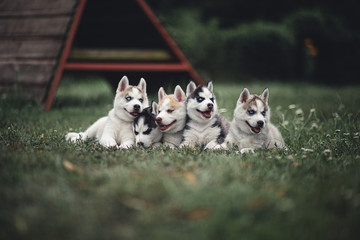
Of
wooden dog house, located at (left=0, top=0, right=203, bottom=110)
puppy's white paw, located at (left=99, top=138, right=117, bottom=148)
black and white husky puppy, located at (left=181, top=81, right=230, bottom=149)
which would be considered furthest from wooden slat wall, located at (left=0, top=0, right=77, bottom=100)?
black and white husky puppy, located at (left=181, top=81, right=230, bottom=149)

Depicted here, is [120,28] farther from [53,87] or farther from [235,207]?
[235,207]

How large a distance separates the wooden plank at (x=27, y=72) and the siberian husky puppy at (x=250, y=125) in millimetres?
4089

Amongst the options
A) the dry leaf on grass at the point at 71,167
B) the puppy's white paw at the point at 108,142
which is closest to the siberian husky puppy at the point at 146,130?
the puppy's white paw at the point at 108,142

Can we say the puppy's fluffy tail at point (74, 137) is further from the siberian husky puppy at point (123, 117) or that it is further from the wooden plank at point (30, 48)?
the wooden plank at point (30, 48)

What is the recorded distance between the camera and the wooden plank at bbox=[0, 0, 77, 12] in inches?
279

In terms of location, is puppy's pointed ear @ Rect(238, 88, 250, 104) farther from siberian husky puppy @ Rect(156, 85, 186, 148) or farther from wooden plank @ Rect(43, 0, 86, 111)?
wooden plank @ Rect(43, 0, 86, 111)

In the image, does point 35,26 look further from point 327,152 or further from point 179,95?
point 327,152

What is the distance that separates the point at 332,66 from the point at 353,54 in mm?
1044

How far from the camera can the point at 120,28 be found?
27.9ft

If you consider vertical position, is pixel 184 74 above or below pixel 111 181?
above

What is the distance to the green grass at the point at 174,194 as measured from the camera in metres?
1.90

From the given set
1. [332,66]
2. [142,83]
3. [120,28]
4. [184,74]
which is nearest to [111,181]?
[142,83]

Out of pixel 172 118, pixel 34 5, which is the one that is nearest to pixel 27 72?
pixel 34 5

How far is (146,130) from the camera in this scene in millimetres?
3979
